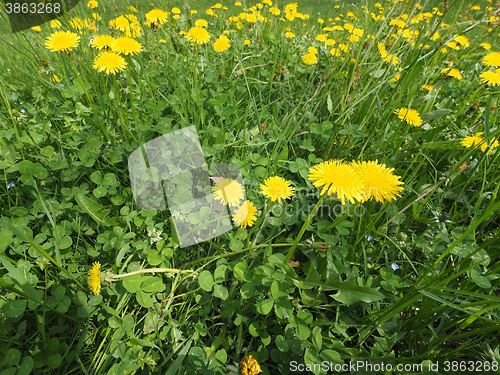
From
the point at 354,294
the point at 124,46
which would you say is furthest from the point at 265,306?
the point at 124,46

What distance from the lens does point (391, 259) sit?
129 centimetres

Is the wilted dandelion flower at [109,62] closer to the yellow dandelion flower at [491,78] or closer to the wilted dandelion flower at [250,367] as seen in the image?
the wilted dandelion flower at [250,367]

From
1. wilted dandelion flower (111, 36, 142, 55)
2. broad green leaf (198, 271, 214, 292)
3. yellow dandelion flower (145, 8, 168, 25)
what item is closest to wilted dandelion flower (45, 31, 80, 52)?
wilted dandelion flower (111, 36, 142, 55)

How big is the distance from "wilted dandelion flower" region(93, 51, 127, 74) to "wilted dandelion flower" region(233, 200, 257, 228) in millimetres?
983

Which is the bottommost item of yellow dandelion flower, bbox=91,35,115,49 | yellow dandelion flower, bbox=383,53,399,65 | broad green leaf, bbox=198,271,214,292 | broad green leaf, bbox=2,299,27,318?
broad green leaf, bbox=198,271,214,292

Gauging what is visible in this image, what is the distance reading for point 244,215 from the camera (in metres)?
1.21

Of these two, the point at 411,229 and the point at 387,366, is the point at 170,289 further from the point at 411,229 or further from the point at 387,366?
the point at 411,229

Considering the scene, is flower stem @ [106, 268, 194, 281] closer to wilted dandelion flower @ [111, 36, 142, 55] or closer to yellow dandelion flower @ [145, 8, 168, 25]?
wilted dandelion flower @ [111, 36, 142, 55]

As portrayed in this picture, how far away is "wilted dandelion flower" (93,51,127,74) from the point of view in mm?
1347

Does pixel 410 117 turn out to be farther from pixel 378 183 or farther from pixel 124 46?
pixel 124 46

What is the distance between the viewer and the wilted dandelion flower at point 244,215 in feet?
3.97

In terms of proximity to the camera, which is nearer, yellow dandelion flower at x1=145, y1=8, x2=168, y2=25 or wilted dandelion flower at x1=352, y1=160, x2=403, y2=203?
wilted dandelion flower at x1=352, y1=160, x2=403, y2=203

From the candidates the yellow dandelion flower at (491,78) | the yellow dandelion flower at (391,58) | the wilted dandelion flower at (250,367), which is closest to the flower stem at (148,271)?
the wilted dandelion flower at (250,367)

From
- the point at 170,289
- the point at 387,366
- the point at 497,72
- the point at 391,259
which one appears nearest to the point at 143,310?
the point at 170,289
